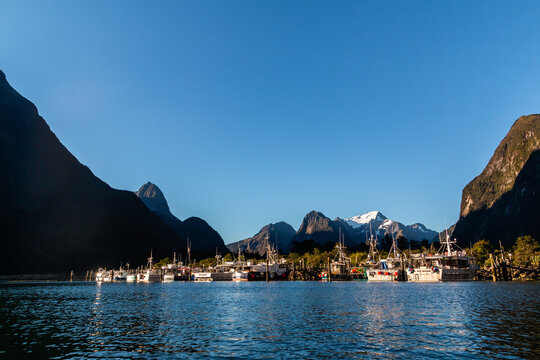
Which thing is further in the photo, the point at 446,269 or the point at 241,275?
the point at 241,275

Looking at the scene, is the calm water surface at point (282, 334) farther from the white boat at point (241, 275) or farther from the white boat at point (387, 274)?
the white boat at point (241, 275)

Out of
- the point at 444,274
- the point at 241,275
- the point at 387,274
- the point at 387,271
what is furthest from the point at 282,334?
the point at 241,275

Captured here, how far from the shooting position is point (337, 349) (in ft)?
73.7

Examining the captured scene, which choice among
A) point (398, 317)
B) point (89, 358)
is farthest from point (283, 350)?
point (398, 317)

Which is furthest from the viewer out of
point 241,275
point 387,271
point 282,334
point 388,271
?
point 241,275

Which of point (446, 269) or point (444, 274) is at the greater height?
point (446, 269)

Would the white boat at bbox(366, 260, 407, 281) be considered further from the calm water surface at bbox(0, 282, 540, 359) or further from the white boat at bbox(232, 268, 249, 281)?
the calm water surface at bbox(0, 282, 540, 359)

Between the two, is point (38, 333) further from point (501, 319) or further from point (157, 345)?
point (501, 319)

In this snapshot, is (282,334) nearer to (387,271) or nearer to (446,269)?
(446,269)

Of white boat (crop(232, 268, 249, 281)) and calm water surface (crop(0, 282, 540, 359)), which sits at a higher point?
calm water surface (crop(0, 282, 540, 359))

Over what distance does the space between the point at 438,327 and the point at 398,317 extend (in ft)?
22.1

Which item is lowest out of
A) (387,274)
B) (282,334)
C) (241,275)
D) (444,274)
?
(241,275)

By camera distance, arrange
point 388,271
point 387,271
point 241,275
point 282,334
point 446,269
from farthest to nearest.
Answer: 1. point 241,275
2. point 387,271
3. point 388,271
4. point 446,269
5. point 282,334

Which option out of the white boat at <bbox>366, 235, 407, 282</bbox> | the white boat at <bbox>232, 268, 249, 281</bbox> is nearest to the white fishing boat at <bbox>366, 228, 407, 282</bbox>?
the white boat at <bbox>366, 235, 407, 282</bbox>
